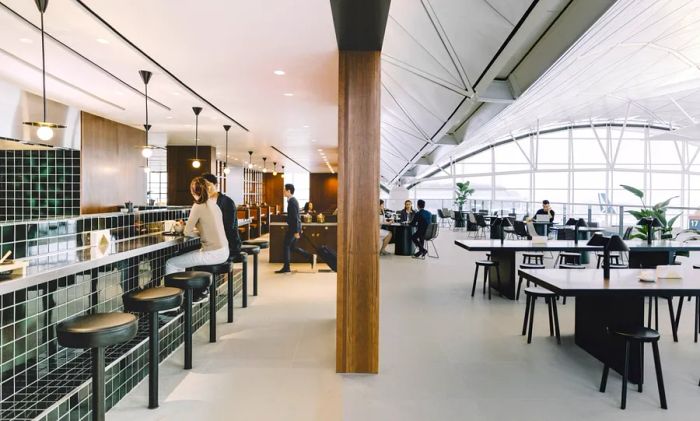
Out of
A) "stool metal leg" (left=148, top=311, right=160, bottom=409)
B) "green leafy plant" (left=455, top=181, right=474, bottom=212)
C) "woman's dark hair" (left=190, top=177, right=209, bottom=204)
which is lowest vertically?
"stool metal leg" (left=148, top=311, right=160, bottom=409)

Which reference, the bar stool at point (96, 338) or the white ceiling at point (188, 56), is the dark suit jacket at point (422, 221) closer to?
the white ceiling at point (188, 56)

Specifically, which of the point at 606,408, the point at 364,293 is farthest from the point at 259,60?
the point at 606,408

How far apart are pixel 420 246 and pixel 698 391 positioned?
7.48 m

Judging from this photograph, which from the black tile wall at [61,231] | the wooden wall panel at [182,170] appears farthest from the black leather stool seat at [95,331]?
the wooden wall panel at [182,170]

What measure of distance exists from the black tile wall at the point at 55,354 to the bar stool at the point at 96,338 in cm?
36

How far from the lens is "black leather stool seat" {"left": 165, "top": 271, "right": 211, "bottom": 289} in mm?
3877

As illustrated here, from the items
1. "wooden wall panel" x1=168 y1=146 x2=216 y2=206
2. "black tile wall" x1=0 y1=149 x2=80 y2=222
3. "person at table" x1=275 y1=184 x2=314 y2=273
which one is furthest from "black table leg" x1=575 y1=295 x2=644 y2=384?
"wooden wall panel" x1=168 y1=146 x2=216 y2=206

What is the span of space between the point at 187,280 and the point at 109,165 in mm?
6505

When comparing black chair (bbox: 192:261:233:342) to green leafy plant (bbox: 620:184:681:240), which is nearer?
black chair (bbox: 192:261:233:342)

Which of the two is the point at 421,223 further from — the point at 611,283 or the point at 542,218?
the point at 611,283

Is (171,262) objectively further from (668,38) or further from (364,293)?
(668,38)

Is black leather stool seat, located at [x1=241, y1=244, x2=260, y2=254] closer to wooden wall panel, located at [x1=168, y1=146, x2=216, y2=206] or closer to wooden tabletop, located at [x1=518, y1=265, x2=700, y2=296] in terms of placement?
wooden tabletop, located at [x1=518, y1=265, x2=700, y2=296]

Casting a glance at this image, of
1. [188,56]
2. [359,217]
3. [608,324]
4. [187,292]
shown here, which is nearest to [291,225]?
[188,56]

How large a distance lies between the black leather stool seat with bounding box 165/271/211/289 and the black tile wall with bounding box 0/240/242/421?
0.49 m
